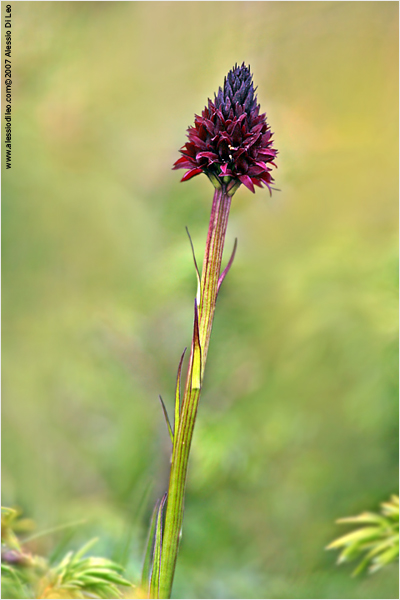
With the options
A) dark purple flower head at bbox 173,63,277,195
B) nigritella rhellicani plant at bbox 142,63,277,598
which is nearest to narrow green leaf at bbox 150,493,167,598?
nigritella rhellicani plant at bbox 142,63,277,598

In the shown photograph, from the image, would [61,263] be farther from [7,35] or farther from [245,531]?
[245,531]

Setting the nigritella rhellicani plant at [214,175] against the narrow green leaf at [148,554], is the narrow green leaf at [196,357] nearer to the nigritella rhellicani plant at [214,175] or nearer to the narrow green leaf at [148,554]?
the nigritella rhellicani plant at [214,175]

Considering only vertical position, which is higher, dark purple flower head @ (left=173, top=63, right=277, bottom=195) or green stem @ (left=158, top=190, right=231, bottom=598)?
dark purple flower head @ (left=173, top=63, right=277, bottom=195)

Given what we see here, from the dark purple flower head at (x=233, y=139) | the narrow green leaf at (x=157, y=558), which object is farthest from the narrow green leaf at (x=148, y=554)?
the dark purple flower head at (x=233, y=139)

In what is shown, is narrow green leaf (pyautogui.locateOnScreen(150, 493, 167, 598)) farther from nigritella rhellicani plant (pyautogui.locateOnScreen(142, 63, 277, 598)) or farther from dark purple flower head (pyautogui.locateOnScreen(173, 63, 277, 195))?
dark purple flower head (pyautogui.locateOnScreen(173, 63, 277, 195))

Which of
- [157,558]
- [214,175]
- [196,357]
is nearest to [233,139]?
[214,175]

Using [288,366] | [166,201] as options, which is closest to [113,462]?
[288,366]

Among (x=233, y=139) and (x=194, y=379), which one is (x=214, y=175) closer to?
(x=233, y=139)
